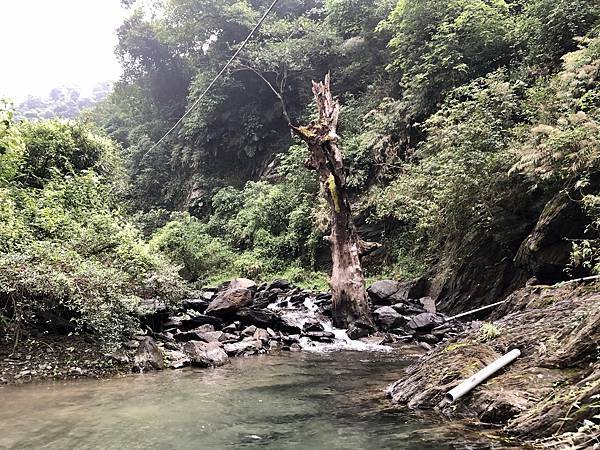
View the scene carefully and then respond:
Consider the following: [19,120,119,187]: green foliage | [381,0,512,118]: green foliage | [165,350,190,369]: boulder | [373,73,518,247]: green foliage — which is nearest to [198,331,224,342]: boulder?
[165,350,190,369]: boulder

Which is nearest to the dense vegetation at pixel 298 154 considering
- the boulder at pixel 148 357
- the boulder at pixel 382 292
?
the boulder at pixel 148 357

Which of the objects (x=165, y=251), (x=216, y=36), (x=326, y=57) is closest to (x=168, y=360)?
(x=165, y=251)

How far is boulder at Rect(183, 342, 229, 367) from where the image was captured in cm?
877

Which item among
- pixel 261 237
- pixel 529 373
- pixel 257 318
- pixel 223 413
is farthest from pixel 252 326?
pixel 261 237

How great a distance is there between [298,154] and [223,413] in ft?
65.9

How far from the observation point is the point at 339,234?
508 inches

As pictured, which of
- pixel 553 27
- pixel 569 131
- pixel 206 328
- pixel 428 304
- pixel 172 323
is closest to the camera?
pixel 569 131

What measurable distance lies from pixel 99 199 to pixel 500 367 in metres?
12.5

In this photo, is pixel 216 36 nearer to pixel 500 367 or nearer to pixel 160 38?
pixel 160 38

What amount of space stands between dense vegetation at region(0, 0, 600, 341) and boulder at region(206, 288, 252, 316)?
5.31 feet

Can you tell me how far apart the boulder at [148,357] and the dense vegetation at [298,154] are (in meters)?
0.49

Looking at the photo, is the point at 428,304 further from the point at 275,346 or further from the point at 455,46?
the point at 455,46

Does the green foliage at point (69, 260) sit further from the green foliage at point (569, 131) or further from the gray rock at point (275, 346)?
the green foliage at point (569, 131)

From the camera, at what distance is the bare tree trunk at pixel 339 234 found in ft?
40.7
